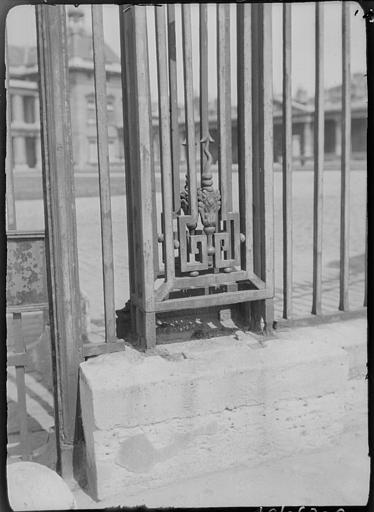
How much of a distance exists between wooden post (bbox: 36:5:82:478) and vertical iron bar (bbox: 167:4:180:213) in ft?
1.63

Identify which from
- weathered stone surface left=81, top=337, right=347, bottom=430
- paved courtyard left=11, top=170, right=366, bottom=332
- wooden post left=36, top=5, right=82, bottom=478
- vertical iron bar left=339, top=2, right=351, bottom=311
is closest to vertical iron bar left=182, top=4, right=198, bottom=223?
wooden post left=36, top=5, right=82, bottom=478

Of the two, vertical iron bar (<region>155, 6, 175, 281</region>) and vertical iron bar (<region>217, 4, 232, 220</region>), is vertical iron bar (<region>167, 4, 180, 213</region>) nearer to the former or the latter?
vertical iron bar (<region>155, 6, 175, 281</region>)

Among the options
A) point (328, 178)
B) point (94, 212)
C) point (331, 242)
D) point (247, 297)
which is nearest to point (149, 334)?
point (247, 297)

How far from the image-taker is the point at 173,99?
8.82 feet

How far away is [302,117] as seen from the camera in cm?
2931

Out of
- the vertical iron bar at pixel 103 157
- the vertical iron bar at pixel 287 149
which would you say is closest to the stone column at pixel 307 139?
the vertical iron bar at pixel 287 149

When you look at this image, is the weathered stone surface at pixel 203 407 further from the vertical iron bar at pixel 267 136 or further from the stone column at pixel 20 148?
the stone column at pixel 20 148

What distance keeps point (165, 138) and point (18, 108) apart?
2977 cm

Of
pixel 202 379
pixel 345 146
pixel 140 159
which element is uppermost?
pixel 345 146

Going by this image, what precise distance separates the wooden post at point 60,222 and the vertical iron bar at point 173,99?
50 centimetres

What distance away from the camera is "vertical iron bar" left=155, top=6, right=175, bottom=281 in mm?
2551

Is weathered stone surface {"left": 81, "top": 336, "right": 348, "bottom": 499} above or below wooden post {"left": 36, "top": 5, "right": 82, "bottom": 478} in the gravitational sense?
below

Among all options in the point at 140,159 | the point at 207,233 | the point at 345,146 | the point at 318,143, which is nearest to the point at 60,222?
the point at 140,159

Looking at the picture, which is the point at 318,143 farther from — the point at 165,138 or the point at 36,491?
the point at 36,491
